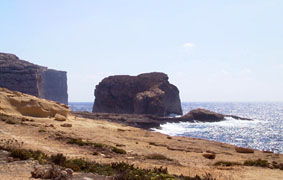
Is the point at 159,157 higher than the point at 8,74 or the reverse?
the reverse

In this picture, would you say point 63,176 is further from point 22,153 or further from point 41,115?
point 41,115

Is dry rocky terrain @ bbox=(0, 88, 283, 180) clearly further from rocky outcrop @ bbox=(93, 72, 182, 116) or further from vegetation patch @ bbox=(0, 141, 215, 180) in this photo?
rocky outcrop @ bbox=(93, 72, 182, 116)

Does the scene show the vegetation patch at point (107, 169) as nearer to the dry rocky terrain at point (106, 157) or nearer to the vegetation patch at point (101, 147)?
the dry rocky terrain at point (106, 157)

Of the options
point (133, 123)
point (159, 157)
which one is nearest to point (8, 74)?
point (133, 123)

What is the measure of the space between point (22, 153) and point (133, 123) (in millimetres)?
66505

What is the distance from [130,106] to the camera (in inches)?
5566

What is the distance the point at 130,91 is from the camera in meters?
142

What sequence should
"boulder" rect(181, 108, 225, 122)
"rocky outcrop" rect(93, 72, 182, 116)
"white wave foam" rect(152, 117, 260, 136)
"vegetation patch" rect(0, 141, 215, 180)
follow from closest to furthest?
1. "vegetation patch" rect(0, 141, 215, 180)
2. "white wave foam" rect(152, 117, 260, 136)
3. "boulder" rect(181, 108, 225, 122)
4. "rocky outcrop" rect(93, 72, 182, 116)

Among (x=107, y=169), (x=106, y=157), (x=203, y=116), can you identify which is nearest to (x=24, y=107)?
(x=106, y=157)

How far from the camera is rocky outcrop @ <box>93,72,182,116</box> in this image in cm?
13815

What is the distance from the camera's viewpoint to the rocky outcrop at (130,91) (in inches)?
5439

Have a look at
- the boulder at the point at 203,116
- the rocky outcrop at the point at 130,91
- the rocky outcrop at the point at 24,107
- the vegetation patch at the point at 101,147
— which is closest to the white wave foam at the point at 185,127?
the boulder at the point at 203,116

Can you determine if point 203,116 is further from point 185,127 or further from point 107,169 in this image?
point 107,169

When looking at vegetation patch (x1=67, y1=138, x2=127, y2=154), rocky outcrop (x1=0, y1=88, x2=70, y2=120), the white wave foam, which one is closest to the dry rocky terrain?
vegetation patch (x1=67, y1=138, x2=127, y2=154)
